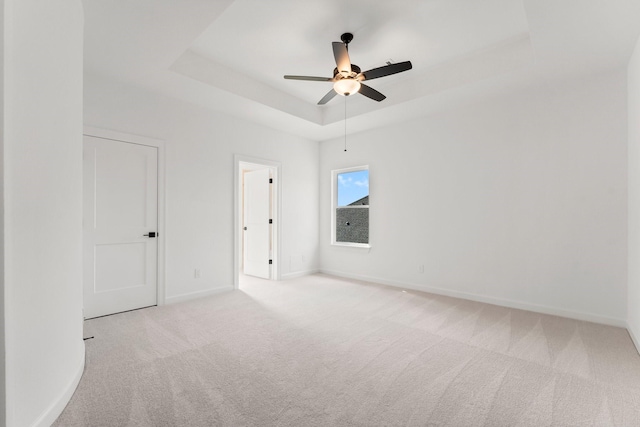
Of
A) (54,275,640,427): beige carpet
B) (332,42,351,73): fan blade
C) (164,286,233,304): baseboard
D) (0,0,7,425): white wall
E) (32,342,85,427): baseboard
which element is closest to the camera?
(0,0,7,425): white wall

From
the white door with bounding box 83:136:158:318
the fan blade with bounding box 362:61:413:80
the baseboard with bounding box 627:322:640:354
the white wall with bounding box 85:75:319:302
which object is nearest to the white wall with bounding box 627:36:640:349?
the baseboard with bounding box 627:322:640:354

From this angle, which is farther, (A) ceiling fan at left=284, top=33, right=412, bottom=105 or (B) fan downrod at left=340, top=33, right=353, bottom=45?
(B) fan downrod at left=340, top=33, right=353, bottom=45

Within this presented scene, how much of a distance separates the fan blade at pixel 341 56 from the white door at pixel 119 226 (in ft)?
8.33

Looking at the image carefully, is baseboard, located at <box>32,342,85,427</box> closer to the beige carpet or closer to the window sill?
the beige carpet

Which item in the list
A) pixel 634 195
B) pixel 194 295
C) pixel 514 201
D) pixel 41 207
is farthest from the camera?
pixel 194 295

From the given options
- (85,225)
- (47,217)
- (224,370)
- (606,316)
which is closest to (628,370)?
(606,316)

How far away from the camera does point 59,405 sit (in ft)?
5.63

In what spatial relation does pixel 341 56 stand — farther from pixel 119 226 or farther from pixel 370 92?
pixel 119 226

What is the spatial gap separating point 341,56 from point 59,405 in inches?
124

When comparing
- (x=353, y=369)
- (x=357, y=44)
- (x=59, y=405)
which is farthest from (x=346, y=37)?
(x=59, y=405)

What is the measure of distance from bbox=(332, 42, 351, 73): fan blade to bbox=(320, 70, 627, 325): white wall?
2.21m

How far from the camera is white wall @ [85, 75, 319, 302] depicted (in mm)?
3484

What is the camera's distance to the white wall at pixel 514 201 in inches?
125

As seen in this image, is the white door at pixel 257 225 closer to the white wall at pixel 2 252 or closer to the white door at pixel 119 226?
the white door at pixel 119 226
